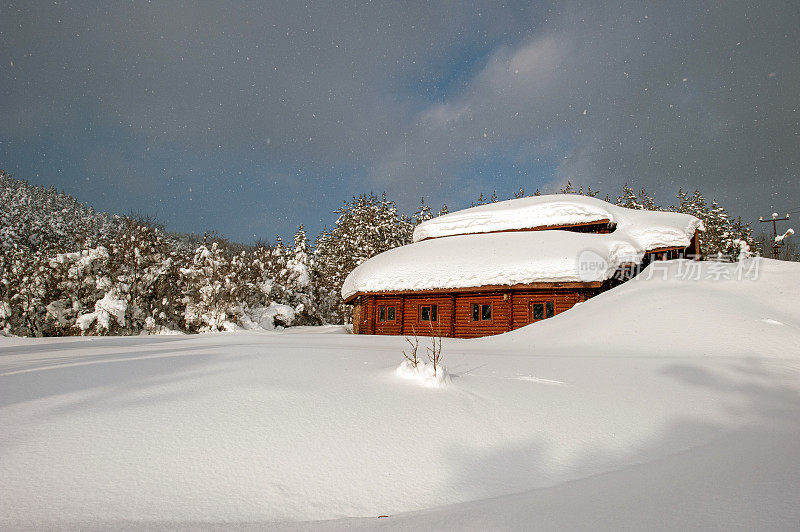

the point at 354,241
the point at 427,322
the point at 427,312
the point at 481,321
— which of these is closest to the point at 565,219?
the point at 481,321

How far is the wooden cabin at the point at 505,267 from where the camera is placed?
17.4m

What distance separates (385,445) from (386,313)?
58.2 feet

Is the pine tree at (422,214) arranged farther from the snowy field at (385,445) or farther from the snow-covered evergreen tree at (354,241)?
the snowy field at (385,445)

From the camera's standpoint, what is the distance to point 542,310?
59.0 ft

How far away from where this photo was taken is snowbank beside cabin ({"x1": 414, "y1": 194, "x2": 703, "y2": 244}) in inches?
793

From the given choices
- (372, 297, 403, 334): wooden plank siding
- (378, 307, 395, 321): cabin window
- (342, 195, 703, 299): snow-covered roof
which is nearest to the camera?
(342, 195, 703, 299): snow-covered roof

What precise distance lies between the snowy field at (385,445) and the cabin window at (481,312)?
11.8 m

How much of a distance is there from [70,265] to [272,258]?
12735 mm

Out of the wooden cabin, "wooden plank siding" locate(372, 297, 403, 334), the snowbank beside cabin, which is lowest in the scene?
"wooden plank siding" locate(372, 297, 403, 334)

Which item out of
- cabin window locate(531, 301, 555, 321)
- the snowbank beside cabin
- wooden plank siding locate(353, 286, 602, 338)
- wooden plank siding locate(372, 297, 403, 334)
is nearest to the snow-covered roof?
the snowbank beside cabin

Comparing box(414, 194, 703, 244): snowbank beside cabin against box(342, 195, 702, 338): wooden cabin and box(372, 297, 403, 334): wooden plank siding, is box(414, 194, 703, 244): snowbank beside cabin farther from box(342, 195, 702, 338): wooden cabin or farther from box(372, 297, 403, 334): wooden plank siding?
box(372, 297, 403, 334): wooden plank siding

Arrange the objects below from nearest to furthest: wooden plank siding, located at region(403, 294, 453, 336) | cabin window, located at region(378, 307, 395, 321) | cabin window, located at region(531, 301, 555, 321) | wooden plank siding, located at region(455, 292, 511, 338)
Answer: cabin window, located at region(531, 301, 555, 321), wooden plank siding, located at region(455, 292, 511, 338), wooden plank siding, located at region(403, 294, 453, 336), cabin window, located at region(378, 307, 395, 321)

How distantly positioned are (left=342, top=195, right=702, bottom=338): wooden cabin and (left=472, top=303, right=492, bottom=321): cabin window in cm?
5

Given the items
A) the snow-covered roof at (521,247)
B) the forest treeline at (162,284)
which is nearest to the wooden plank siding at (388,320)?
the snow-covered roof at (521,247)
